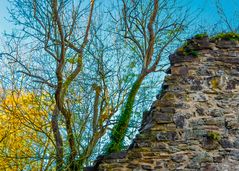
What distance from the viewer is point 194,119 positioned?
5.02 meters

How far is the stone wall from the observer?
15.6 feet

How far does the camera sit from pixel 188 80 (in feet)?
17.4

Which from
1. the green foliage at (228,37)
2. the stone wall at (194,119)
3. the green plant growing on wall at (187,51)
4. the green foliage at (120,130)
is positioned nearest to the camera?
the stone wall at (194,119)

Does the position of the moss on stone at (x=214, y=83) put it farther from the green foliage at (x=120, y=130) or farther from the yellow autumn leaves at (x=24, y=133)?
the yellow autumn leaves at (x=24, y=133)

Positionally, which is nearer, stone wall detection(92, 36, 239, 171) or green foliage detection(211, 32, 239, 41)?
stone wall detection(92, 36, 239, 171)

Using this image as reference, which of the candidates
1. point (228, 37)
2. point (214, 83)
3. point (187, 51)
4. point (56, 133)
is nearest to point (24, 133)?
point (56, 133)

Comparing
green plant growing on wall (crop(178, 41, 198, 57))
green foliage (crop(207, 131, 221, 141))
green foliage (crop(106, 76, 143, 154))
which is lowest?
green foliage (crop(207, 131, 221, 141))

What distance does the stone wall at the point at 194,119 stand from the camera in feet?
15.6

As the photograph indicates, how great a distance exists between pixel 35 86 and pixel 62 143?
1.36 metres

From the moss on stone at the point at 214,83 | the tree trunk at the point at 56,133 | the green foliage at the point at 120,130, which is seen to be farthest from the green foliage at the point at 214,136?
the tree trunk at the point at 56,133

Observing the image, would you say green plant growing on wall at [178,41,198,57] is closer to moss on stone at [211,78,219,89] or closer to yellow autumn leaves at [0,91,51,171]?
moss on stone at [211,78,219,89]

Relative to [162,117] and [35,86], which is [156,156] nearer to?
[162,117]

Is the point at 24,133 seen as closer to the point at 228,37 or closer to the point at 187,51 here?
the point at 187,51

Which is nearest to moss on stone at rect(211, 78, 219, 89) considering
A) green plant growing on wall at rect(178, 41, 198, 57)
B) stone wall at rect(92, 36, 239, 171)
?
stone wall at rect(92, 36, 239, 171)
